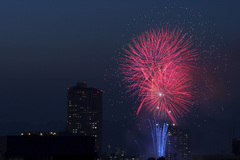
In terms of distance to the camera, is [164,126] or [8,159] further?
[8,159]

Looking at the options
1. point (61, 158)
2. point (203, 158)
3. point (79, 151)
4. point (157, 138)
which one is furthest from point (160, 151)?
point (203, 158)

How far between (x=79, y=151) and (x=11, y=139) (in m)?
23.2

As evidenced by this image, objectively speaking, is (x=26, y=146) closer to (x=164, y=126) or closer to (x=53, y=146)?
(x=53, y=146)

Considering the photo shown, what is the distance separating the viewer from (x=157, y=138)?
11706 centimetres

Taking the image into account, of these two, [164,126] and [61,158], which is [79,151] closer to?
[164,126]

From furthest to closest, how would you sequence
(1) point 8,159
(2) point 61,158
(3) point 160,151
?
(1) point 8,159 → (3) point 160,151 → (2) point 61,158

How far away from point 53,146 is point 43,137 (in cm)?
550

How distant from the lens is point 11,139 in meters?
183

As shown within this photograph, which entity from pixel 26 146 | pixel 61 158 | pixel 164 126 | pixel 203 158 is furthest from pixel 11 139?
pixel 61 158

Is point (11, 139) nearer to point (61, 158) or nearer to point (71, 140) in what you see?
point (71, 140)

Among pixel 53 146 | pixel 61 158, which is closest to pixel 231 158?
pixel 53 146

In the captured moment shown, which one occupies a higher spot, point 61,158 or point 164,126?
point 164,126

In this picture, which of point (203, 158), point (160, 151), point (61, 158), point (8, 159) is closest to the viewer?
point (61, 158)

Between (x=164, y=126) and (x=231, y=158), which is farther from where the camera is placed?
(x=231, y=158)
